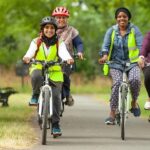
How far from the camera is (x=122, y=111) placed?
38.1 ft

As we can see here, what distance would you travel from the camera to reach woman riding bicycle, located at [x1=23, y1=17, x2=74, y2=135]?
11391mm

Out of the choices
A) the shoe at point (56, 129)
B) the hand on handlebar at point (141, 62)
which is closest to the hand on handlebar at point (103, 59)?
the hand on handlebar at point (141, 62)

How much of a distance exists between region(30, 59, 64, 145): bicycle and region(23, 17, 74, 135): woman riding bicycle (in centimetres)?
10

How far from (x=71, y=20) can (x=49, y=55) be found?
42.2 m

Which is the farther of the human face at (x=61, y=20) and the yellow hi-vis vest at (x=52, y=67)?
the human face at (x=61, y=20)

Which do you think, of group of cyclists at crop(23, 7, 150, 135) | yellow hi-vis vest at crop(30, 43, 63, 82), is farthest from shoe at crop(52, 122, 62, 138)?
yellow hi-vis vest at crop(30, 43, 63, 82)

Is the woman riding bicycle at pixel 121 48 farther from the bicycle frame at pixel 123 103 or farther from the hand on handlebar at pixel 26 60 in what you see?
the hand on handlebar at pixel 26 60

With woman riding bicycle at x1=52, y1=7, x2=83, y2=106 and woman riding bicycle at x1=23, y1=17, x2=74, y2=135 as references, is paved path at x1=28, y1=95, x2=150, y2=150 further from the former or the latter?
woman riding bicycle at x1=52, y1=7, x2=83, y2=106

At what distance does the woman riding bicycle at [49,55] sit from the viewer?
37.4ft

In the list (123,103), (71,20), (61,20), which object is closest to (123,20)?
(61,20)

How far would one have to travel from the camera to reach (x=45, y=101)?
1088cm

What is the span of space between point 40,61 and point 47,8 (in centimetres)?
2442

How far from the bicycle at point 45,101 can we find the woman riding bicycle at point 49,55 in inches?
3.9

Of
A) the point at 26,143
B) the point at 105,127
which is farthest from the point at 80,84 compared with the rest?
the point at 26,143
